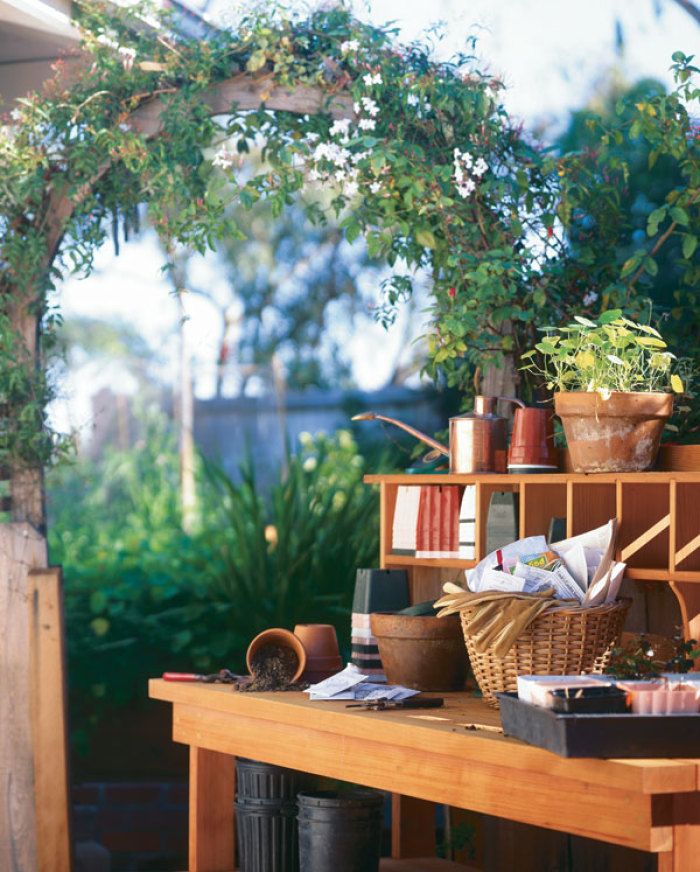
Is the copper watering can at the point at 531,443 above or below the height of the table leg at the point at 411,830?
above

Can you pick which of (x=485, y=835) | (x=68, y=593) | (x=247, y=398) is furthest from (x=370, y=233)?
(x=247, y=398)

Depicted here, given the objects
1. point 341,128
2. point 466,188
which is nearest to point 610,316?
point 466,188

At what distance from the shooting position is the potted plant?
3.09 m

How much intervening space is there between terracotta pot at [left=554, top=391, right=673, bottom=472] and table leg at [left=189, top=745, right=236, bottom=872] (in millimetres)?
1244

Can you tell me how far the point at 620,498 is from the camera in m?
3.14

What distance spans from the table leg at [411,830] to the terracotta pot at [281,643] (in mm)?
536

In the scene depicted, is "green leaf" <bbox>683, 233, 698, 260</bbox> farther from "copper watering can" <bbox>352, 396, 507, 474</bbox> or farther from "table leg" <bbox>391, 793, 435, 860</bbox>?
"table leg" <bbox>391, 793, 435, 860</bbox>

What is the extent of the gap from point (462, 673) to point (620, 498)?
0.59 meters

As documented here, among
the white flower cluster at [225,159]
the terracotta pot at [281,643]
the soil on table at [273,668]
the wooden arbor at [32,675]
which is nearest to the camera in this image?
the soil on table at [273,668]

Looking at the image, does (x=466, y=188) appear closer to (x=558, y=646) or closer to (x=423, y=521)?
(x=423, y=521)

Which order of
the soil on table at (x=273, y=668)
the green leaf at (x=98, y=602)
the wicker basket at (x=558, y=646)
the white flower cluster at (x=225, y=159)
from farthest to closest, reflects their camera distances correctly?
the green leaf at (x=98, y=602) < the white flower cluster at (x=225, y=159) < the soil on table at (x=273, y=668) < the wicker basket at (x=558, y=646)

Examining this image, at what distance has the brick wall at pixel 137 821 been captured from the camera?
201 inches

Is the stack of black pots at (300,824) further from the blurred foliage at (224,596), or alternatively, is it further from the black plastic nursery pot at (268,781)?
the blurred foliage at (224,596)

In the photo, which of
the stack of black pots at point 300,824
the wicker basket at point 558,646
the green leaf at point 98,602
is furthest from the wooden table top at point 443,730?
the green leaf at point 98,602
